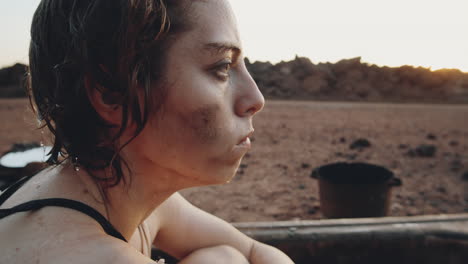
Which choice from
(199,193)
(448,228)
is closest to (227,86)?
(448,228)

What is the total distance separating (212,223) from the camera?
1924mm

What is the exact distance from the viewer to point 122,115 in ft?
3.71

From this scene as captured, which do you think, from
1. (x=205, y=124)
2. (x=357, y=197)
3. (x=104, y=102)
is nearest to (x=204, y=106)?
(x=205, y=124)

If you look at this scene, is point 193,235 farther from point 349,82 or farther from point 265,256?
point 349,82

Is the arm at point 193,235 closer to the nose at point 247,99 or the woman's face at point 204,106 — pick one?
the woman's face at point 204,106

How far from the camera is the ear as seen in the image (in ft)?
3.68

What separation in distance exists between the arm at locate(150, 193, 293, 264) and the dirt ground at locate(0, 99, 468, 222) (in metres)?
0.71

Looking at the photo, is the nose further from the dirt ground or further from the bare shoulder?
the dirt ground

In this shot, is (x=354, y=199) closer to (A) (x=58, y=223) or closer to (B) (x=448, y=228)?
(B) (x=448, y=228)

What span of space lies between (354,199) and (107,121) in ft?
9.69

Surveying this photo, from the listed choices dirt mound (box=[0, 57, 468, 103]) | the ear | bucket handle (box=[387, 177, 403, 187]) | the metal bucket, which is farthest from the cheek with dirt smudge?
dirt mound (box=[0, 57, 468, 103])

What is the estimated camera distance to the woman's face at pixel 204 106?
3.72 feet

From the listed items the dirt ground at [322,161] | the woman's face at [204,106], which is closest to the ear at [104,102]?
the woman's face at [204,106]

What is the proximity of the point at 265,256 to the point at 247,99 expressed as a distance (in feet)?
3.35
